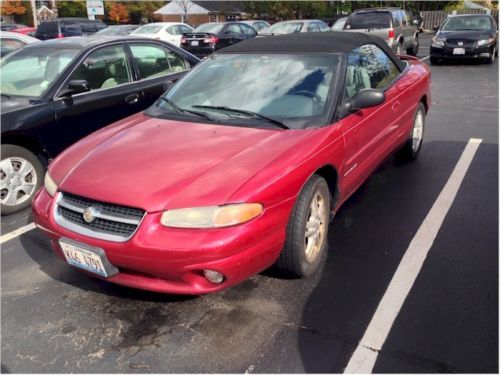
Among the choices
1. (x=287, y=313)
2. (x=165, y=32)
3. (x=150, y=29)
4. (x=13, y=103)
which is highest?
(x=150, y=29)

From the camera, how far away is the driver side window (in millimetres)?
5020

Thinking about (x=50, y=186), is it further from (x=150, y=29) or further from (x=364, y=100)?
(x=150, y=29)

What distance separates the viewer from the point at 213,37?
55.3 ft

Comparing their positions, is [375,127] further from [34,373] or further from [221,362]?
[34,373]

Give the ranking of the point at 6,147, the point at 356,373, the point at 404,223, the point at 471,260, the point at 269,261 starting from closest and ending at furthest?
the point at 356,373 → the point at 269,261 → the point at 471,260 → the point at 404,223 → the point at 6,147

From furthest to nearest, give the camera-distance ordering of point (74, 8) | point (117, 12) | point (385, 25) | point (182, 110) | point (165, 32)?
point (74, 8) → point (117, 12) → point (165, 32) → point (385, 25) → point (182, 110)

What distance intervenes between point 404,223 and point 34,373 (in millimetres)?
2854

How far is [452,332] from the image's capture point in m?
2.57

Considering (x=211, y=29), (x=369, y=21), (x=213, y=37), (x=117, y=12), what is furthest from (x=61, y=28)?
(x=117, y=12)

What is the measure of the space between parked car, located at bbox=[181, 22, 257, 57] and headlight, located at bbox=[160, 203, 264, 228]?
14445 millimetres

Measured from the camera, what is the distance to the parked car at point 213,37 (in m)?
16.8

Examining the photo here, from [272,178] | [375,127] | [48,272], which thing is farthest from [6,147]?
[375,127]

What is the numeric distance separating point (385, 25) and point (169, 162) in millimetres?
12878

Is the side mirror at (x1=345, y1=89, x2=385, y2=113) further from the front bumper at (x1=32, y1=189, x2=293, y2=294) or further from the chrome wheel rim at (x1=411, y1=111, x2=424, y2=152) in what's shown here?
the chrome wheel rim at (x1=411, y1=111, x2=424, y2=152)
